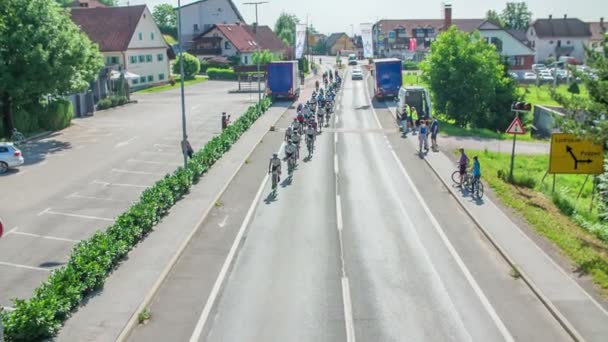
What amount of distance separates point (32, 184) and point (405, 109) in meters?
22.2

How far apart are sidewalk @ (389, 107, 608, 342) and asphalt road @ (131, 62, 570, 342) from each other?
31 centimetres

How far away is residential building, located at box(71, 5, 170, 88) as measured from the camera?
7106 centimetres

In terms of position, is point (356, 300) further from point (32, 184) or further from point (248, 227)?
point (32, 184)

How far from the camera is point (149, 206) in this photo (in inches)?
821

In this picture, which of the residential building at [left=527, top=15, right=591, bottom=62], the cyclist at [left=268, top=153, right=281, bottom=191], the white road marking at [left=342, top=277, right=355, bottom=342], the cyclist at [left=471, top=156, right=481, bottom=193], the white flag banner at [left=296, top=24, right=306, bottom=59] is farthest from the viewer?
the residential building at [left=527, top=15, right=591, bottom=62]

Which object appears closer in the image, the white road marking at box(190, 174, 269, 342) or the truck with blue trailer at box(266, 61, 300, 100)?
the white road marking at box(190, 174, 269, 342)

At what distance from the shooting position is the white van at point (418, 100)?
4316 cm

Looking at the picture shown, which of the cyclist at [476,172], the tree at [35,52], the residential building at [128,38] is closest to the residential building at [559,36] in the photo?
the residential building at [128,38]

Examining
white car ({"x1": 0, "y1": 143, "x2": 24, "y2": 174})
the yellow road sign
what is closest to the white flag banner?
white car ({"x1": 0, "y1": 143, "x2": 24, "y2": 174})

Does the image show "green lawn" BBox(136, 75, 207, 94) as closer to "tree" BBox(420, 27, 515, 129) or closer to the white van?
"tree" BBox(420, 27, 515, 129)

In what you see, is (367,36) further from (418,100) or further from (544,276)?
(544,276)

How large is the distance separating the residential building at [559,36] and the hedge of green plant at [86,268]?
117 metres

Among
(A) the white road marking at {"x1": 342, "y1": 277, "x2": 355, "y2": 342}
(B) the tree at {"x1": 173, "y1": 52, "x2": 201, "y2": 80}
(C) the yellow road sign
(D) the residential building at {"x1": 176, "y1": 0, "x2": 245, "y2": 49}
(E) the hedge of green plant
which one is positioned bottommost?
(A) the white road marking at {"x1": 342, "y1": 277, "x2": 355, "y2": 342}

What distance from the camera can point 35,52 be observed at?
35.8 m
